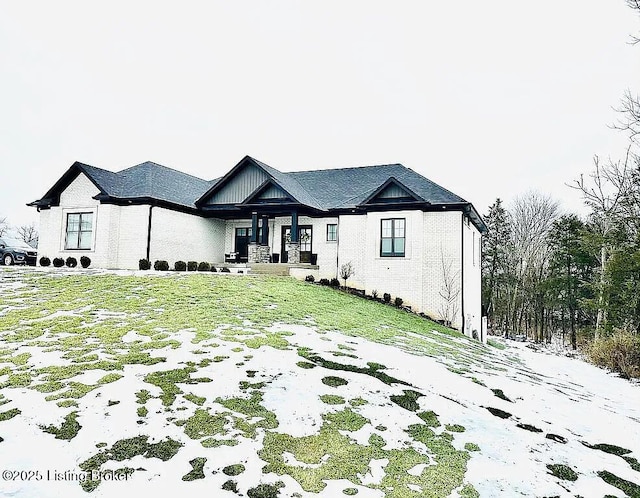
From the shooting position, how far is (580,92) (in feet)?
86.5

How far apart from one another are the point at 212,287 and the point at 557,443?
1143cm

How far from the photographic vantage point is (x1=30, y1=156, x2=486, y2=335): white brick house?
20438 mm

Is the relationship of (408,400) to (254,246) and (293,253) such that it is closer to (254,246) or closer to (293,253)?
(293,253)

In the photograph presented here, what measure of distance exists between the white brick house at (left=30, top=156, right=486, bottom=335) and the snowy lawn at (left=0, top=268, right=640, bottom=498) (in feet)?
31.3

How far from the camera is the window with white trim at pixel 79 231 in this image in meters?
21.6

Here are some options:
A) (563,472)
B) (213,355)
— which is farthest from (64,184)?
(563,472)

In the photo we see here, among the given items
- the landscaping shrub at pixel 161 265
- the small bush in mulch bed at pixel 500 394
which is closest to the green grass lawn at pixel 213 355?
the small bush in mulch bed at pixel 500 394

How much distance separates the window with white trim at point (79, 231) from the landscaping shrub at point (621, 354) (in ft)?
72.0

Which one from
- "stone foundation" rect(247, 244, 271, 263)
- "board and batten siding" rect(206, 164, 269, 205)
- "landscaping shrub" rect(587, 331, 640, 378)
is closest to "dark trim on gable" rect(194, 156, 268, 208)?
"board and batten siding" rect(206, 164, 269, 205)

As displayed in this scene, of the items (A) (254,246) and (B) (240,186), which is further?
(B) (240,186)

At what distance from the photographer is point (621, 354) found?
15.4 meters

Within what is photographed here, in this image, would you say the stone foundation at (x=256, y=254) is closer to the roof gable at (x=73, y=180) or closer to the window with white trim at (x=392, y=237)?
the window with white trim at (x=392, y=237)

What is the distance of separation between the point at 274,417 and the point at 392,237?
617 inches

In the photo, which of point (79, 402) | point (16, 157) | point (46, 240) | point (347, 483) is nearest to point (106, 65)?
point (46, 240)
